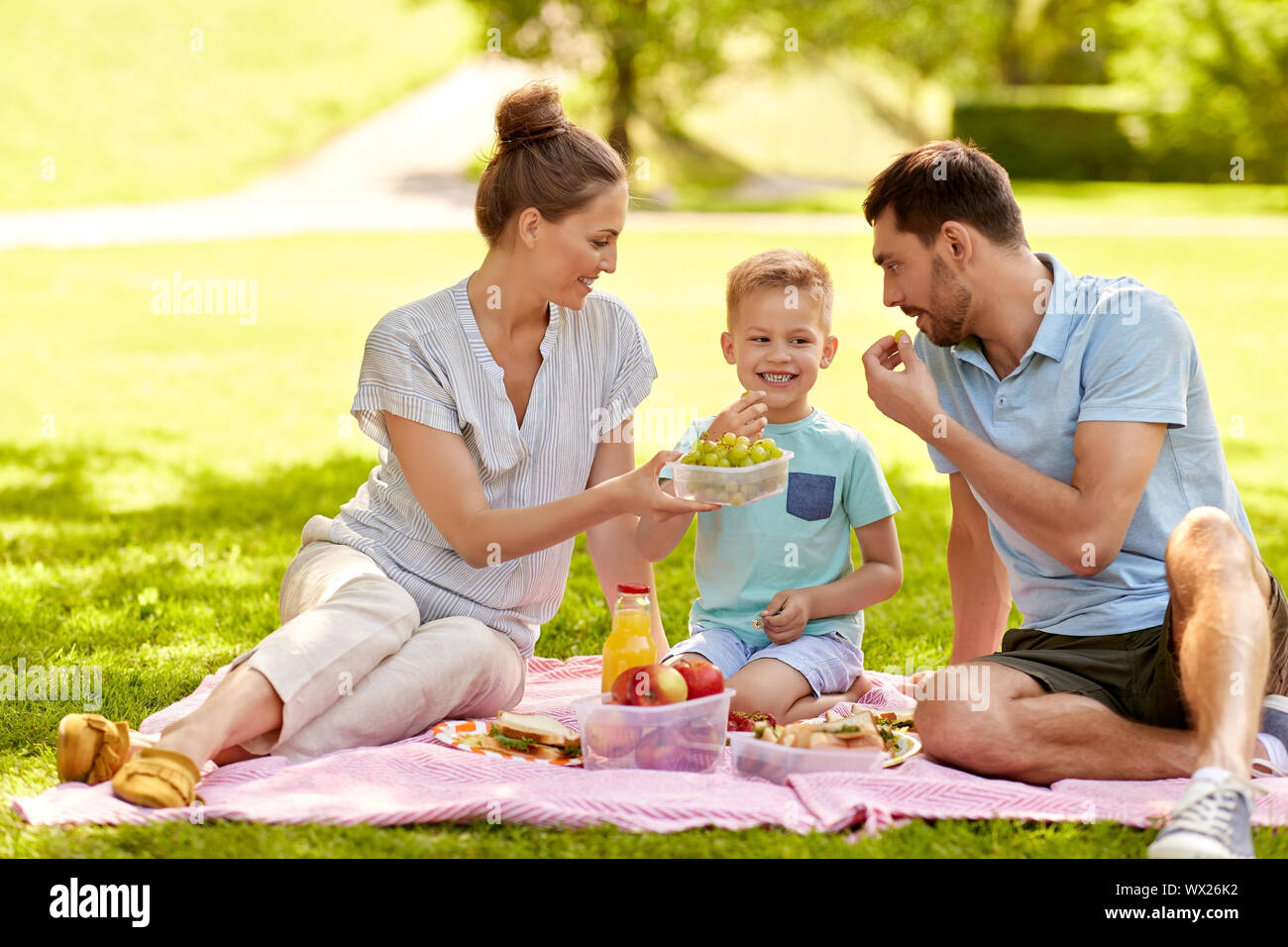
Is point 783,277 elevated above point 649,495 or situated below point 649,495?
above

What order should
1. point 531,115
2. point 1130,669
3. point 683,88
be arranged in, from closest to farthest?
point 1130,669, point 531,115, point 683,88

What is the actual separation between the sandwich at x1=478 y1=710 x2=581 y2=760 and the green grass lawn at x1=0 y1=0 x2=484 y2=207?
859 inches

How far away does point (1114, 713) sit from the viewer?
338 cm

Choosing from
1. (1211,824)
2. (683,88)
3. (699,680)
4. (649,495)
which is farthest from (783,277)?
(683,88)

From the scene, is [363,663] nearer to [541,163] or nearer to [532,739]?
[532,739]

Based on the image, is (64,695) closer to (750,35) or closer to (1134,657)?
(1134,657)

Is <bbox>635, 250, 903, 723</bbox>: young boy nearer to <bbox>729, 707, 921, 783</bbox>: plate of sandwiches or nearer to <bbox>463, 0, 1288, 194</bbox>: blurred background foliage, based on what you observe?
<bbox>729, 707, 921, 783</bbox>: plate of sandwiches

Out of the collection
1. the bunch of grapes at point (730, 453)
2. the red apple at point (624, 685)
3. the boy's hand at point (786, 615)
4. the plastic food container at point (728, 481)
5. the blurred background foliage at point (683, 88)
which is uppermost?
the blurred background foliage at point (683, 88)

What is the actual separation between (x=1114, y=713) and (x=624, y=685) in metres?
1.25

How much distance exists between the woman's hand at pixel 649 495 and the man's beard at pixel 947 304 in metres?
0.84

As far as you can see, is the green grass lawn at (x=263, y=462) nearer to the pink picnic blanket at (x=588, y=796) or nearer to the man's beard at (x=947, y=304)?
the pink picnic blanket at (x=588, y=796)

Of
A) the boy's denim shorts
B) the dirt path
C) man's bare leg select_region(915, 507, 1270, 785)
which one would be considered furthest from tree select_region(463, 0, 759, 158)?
man's bare leg select_region(915, 507, 1270, 785)

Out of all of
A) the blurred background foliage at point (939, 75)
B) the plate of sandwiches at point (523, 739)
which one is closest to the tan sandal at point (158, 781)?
the plate of sandwiches at point (523, 739)

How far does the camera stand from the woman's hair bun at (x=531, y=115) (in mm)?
3766
